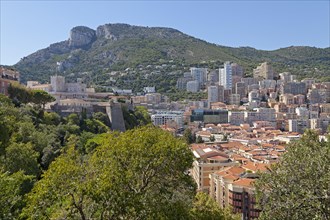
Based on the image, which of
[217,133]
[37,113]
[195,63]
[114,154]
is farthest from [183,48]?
[114,154]

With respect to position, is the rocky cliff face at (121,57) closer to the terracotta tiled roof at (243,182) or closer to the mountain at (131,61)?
the mountain at (131,61)

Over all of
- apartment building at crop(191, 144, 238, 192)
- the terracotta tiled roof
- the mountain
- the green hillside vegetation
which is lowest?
apartment building at crop(191, 144, 238, 192)

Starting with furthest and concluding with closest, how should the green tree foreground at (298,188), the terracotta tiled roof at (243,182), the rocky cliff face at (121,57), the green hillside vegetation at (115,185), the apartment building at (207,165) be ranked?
the rocky cliff face at (121,57)
the apartment building at (207,165)
the terracotta tiled roof at (243,182)
the green hillside vegetation at (115,185)
the green tree foreground at (298,188)

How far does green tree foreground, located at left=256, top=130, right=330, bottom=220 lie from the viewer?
9094 mm

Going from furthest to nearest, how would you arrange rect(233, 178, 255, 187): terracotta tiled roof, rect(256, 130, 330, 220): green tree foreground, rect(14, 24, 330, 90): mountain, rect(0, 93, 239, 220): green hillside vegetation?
1. rect(14, 24, 330, 90): mountain
2. rect(233, 178, 255, 187): terracotta tiled roof
3. rect(0, 93, 239, 220): green hillside vegetation
4. rect(256, 130, 330, 220): green tree foreground

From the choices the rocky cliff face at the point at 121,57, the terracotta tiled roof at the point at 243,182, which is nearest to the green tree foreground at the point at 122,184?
the terracotta tiled roof at the point at 243,182

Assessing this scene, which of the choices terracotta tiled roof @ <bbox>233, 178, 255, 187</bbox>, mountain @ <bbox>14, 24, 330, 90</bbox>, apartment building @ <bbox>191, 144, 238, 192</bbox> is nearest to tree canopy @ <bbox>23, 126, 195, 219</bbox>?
terracotta tiled roof @ <bbox>233, 178, 255, 187</bbox>

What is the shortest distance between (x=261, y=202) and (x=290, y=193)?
1.55 metres

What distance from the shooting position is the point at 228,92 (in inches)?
5468

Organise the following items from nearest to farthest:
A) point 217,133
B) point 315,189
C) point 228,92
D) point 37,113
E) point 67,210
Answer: point 315,189
point 67,210
point 37,113
point 217,133
point 228,92

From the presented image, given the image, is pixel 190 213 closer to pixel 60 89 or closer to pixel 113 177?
pixel 113 177

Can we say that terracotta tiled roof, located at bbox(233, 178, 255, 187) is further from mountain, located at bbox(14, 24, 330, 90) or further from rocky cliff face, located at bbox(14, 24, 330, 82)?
rocky cliff face, located at bbox(14, 24, 330, 82)

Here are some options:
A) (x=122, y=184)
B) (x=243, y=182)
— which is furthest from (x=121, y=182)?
(x=243, y=182)

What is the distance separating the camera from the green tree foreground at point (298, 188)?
29.8 ft
